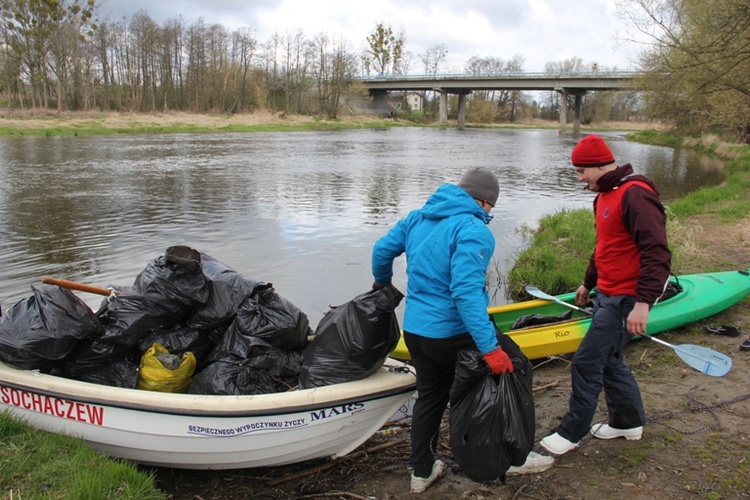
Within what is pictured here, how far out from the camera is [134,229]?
11945 mm

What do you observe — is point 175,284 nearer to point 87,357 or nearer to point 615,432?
point 87,357

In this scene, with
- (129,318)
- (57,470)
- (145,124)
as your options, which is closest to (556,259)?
(129,318)

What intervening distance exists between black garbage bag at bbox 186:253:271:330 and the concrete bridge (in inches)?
2475

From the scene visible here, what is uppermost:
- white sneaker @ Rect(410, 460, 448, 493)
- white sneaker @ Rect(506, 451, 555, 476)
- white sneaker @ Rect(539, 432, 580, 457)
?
white sneaker @ Rect(539, 432, 580, 457)

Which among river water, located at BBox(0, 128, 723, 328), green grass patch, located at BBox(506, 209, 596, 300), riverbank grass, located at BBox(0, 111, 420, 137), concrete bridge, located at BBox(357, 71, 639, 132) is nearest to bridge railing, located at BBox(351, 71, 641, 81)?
concrete bridge, located at BBox(357, 71, 639, 132)

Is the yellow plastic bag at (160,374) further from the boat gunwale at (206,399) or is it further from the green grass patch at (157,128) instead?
the green grass patch at (157,128)

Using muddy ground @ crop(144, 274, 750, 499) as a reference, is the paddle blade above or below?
above

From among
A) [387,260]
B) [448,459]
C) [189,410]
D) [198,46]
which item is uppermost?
[198,46]

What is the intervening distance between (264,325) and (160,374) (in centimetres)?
78

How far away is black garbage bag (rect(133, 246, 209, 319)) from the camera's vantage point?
157 inches

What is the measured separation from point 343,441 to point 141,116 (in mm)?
54608

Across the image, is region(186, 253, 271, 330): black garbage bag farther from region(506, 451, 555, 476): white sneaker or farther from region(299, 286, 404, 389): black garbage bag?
region(506, 451, 555, 476): white sneaker

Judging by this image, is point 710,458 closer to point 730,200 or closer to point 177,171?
point 730,200

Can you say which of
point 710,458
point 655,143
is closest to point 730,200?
point 710,458
